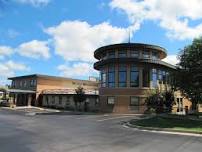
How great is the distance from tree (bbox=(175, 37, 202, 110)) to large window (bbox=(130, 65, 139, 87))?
13258mm

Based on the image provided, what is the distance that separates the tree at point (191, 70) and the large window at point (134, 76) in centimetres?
1326

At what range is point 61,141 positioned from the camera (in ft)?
49.2

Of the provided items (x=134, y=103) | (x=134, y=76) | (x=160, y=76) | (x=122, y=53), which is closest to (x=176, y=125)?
(x=134, y=103)

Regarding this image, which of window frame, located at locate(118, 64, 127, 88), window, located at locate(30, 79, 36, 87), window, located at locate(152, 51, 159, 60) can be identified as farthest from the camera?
window, located at locate(30, 79, 36, 87)

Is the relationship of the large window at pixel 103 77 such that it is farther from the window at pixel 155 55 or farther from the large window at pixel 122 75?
the window at pixel 155 55

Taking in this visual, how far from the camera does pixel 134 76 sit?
41.8m

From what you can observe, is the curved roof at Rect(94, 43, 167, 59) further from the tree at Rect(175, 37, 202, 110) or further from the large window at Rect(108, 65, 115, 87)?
the tree at Rect(175, 37, 202, 110)

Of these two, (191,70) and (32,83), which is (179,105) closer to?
(191,70)

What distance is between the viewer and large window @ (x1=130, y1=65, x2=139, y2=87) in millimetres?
41500

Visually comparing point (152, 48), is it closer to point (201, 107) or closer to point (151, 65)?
point (151, 65)

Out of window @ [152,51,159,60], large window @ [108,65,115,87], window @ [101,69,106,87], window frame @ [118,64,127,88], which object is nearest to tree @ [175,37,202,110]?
window frame @ [118,64,127,88]

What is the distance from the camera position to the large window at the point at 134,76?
1634 inches

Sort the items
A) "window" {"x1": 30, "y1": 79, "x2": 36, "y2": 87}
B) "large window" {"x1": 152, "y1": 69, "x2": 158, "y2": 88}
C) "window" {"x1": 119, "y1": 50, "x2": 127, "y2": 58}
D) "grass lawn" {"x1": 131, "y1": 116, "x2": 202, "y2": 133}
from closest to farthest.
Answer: "grass lawn" {"x1": 131, "y1": 116, "x2": 202, "y2": 133} < "window" {"x1": 119, "y1": 50, "x2": 127, "y2": 58} < "large window" {"x1": 152, "y1": 69, "x2": 158, "y2": 88} < "window" {"x1": 30, "y1": 79, "x2": 36, "y2": 87}

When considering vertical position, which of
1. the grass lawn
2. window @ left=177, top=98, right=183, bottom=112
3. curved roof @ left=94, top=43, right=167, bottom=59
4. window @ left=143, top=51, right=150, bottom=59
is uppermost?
curved roof @ left=94, top=43, right=167, bottom=59
